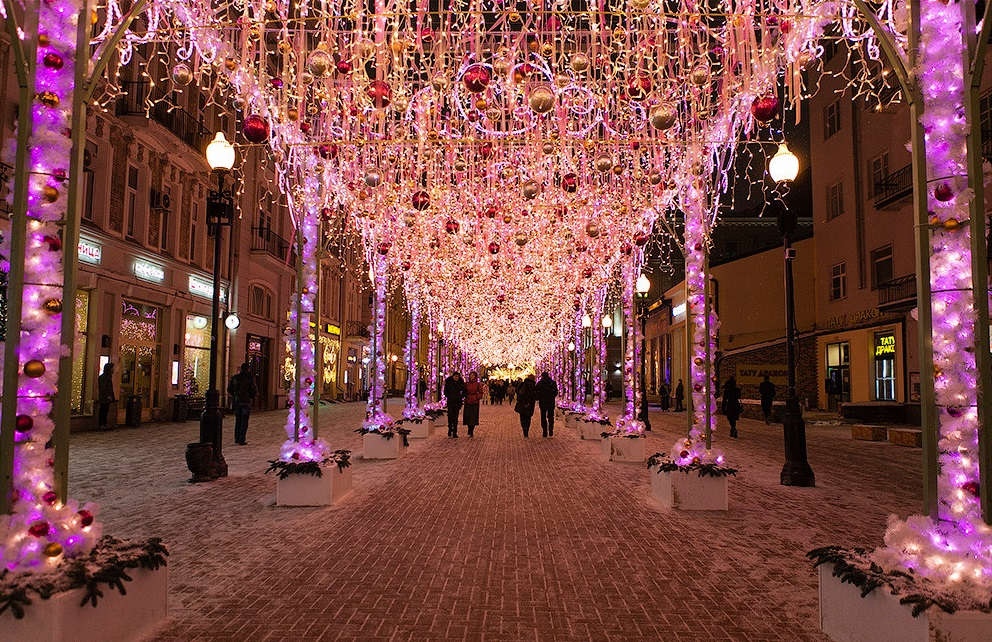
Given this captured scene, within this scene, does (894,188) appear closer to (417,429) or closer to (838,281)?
(838,281)

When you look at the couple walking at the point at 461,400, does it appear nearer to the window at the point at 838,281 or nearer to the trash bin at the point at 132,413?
the trash bin at the point at 132,413

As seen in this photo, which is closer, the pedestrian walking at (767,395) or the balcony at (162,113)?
the balcony at (162,113)

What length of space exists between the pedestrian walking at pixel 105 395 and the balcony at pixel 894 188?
24600 mm

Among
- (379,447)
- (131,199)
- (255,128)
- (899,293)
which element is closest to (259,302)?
(131,199)

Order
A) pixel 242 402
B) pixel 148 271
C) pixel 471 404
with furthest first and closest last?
1. pixel 148 271
2. pixel 471 404
3. pixel 242 402

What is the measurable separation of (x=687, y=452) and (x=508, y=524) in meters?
2.66

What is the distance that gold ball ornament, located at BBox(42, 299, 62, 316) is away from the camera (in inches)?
165

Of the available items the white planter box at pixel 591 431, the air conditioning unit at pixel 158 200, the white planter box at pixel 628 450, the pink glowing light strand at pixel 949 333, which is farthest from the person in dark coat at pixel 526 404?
the pink glowing light strand at pixel 949 333

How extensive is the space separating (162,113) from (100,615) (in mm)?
22795

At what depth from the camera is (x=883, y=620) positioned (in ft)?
Result: 12.9

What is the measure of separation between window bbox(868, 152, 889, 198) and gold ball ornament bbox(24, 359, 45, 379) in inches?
1066

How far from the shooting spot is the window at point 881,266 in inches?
1027

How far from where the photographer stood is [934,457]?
4188 millimetres

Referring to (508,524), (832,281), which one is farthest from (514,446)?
(832,281)
